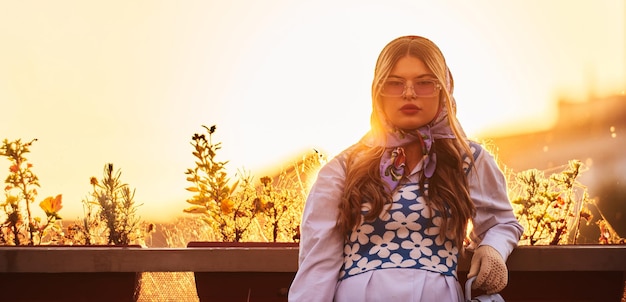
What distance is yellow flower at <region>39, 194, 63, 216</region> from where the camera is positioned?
342 centimetres

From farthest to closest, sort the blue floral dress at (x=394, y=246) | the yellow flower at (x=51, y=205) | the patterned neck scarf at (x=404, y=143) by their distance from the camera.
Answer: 1. the yellow flower at (x=51, y=205)
2. the patterned neck scarf at (x=404, y=143)
3. the blue floral dress at (x=394, y=246)

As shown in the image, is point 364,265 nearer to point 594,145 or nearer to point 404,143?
point 404,143

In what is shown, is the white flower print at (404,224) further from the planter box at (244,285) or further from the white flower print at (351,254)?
the planter box at (244,285)

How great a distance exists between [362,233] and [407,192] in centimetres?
17

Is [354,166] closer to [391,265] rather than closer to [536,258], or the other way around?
[391,265]

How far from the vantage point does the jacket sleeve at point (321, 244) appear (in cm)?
219

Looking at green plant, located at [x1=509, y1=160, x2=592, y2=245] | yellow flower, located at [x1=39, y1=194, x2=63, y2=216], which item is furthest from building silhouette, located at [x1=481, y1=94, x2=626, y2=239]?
yellow flower, located at [x1=39, y1=194, x2=63, y2=216]

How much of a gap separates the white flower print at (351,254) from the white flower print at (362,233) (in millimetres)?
17

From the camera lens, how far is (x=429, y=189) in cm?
224

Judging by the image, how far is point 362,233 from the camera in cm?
223

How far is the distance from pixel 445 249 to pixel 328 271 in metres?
0.33

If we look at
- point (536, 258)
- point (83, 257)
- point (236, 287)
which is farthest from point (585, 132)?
point (83, 257)

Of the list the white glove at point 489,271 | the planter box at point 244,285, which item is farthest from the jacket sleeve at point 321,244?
the planter box at point 244,285

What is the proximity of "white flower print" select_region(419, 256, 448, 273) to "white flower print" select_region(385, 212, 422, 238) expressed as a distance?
0.09 meters
